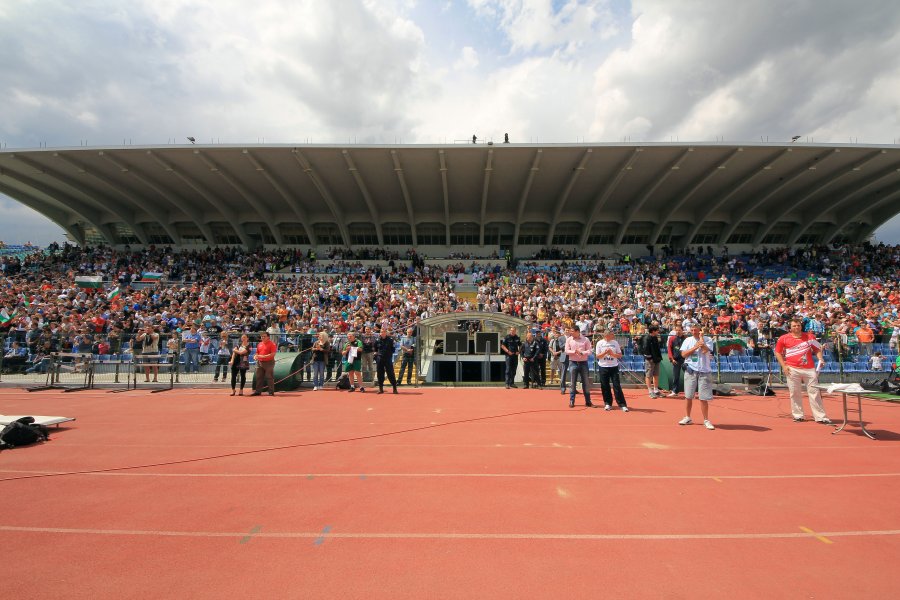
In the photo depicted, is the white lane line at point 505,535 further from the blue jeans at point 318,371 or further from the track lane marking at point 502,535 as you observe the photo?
the blue jeans at point 318,371

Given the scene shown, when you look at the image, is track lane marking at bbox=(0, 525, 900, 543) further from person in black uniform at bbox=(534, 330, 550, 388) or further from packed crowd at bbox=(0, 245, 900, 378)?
person in black uniform at bbox=(534, 330, 550, 388)

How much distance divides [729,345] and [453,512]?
521 inches

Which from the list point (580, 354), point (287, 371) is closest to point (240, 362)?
point (287, 371)

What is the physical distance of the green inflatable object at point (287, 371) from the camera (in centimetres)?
1246

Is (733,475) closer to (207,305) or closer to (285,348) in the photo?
(285,348)

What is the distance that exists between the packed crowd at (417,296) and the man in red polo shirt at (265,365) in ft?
7.80

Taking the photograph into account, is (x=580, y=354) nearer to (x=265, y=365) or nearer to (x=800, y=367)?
(x=800, y=367)

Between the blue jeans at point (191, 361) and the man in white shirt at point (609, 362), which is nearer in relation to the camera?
the man in white shirt at point (609, 362)

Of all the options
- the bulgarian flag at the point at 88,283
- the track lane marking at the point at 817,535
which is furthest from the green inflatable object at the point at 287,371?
the bulgarian flag at the point at 88,283

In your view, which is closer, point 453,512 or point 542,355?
point 453,512

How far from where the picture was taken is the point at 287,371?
41.2 feet

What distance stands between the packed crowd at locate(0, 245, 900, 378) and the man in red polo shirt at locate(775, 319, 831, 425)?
4.31m

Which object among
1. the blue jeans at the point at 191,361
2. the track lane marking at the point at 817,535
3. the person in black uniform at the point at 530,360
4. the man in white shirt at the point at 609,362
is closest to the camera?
the track lane marking at the point at 817,535

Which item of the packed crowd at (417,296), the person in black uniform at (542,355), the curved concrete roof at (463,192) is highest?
the curved concrete roof at (463,192)
